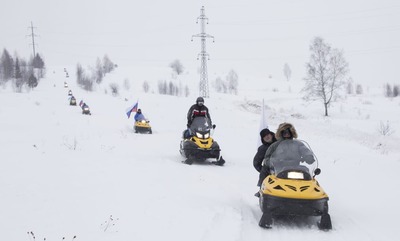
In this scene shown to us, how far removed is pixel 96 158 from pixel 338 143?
52.1 ft

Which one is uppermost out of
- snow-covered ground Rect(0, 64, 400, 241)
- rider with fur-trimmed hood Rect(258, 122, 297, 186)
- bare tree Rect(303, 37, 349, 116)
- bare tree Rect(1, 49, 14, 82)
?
bare tree Rect(1, 49, 14, 82)

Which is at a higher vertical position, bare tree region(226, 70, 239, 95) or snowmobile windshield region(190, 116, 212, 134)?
bare tree region(226, 70, 239, 95)

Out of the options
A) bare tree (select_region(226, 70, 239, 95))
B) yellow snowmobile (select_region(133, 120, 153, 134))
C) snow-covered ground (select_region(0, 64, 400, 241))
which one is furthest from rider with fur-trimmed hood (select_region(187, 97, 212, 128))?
bare tree (select_region(226, 70, 239, 95))

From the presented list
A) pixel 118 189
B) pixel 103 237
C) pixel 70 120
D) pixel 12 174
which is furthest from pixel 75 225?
pixel 70 120

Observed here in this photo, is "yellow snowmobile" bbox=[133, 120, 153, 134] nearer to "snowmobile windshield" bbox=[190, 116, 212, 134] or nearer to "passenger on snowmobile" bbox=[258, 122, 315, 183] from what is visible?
"snowmobile windshield" bbox=[190, 116, 212, 134]

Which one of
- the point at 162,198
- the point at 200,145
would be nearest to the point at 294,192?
the point at 162,198

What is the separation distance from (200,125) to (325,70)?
38.7 metres

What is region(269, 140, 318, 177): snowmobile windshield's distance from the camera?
7.12m

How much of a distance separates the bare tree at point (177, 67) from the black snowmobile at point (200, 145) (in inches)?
4110

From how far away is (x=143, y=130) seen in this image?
2467 cm

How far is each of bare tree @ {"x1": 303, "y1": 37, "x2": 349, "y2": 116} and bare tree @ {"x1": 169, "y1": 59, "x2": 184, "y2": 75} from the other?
71145 millimetres

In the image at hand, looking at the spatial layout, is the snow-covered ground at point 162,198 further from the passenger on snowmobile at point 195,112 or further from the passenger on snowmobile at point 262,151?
the passenger on snowmobile at point 195,112

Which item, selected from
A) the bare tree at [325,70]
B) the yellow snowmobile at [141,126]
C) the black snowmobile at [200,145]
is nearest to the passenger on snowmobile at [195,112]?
the black snowmobile at [200,145]

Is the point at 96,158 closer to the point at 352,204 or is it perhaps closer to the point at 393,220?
the point at 352,204
